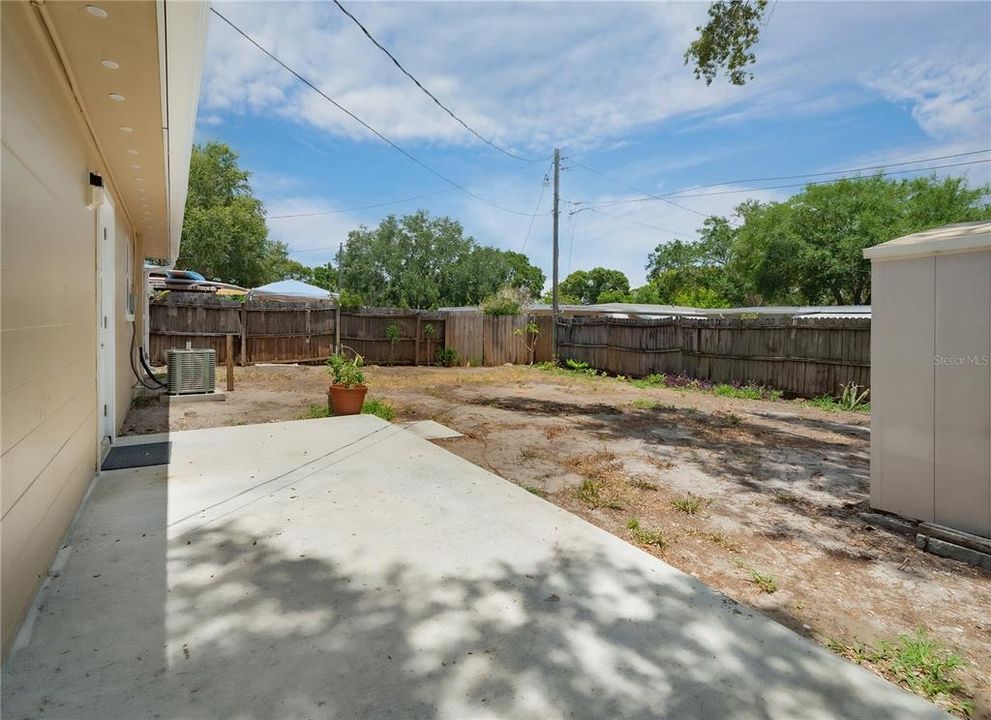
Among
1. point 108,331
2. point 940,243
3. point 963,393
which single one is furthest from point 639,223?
point 108,331

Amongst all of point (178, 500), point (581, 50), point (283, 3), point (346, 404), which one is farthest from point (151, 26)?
point (581, 50)

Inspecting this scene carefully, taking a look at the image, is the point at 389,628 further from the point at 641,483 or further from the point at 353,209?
the point at 353,209

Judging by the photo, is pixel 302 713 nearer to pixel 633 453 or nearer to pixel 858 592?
pixel 858 592

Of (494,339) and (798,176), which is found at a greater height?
(798,176)

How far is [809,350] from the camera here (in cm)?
914

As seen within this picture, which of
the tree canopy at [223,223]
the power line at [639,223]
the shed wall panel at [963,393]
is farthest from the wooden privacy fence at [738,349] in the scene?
the tree canopy at [223,223]

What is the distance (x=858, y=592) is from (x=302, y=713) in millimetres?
2464

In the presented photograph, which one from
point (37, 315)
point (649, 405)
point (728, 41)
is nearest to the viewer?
point (37, 315)

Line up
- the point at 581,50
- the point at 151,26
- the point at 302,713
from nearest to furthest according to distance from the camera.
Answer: the point at 302,713 < the point at 151,26 < the point at 581,50

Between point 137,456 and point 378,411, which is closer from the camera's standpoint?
point 137,456

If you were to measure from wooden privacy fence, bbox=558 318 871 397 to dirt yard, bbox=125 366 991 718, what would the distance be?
0.97m

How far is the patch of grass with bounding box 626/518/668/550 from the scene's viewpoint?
112 inches

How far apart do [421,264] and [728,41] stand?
27.3 meters

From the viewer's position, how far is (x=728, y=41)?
5.56 m
